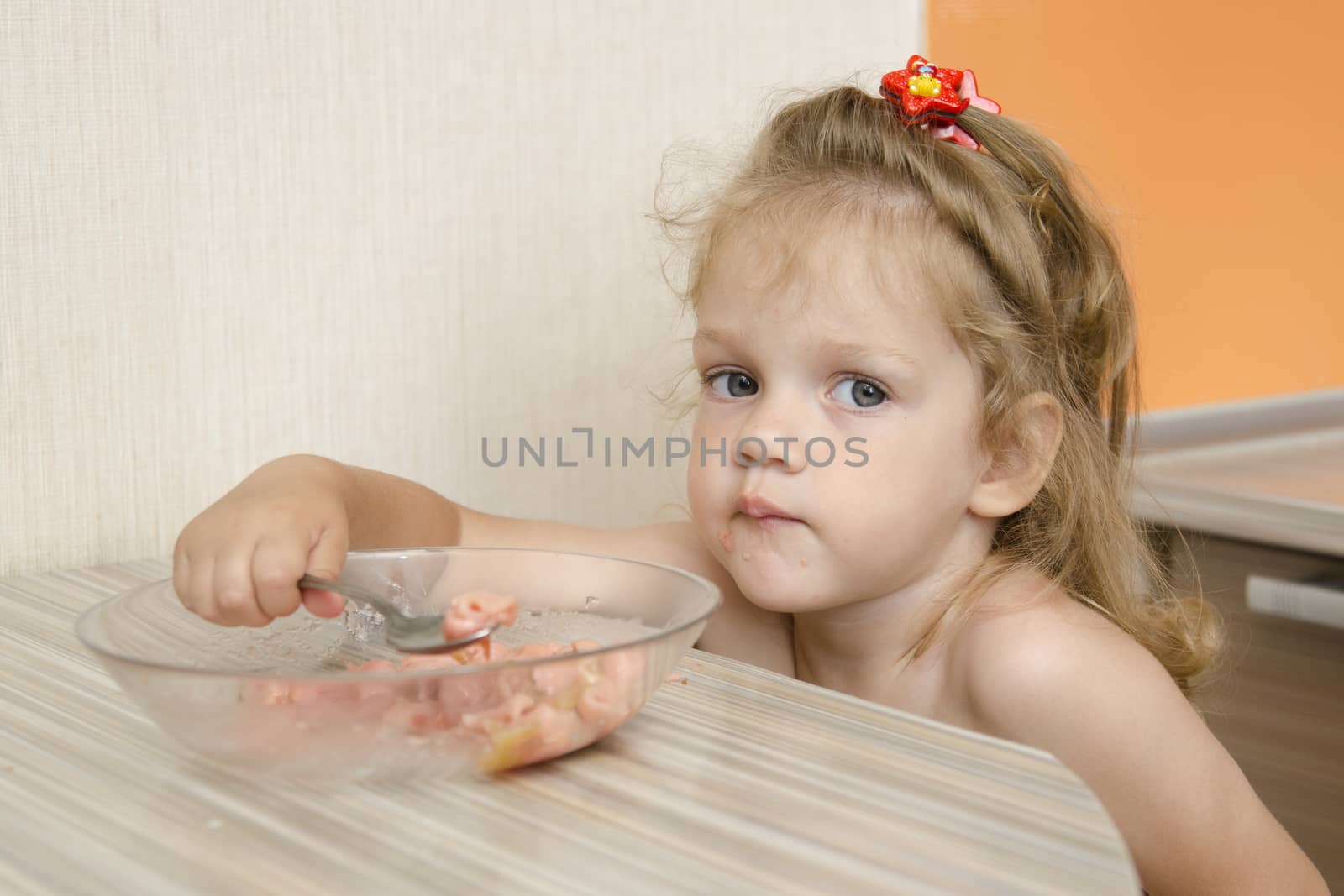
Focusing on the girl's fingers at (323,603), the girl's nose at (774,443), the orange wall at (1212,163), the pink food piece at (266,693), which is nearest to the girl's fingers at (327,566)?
the girl's fingers at (323,603)

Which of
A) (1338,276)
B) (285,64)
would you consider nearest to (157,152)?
(285,64)

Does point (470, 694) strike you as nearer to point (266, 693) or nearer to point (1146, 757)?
point (266, 693)

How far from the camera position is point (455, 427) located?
108 centimetres

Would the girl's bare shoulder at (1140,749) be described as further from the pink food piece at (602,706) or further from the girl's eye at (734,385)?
the pink food piece at (602,706)

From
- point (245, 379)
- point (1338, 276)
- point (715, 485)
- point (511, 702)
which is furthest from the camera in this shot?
point (1338, 276)

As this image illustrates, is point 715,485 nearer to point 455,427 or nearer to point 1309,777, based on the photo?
point 455,427

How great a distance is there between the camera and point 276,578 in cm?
56

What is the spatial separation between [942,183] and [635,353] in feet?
1.42

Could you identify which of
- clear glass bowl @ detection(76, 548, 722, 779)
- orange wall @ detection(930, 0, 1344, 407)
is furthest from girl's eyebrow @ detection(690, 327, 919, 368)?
orange wall @ detection(930, 0, 1344, 407)

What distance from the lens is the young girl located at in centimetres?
77

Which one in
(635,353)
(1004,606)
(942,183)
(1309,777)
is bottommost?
(1309,777)

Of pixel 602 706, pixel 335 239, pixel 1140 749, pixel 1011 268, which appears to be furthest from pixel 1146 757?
pixel 335 239

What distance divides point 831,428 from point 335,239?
0.43 m

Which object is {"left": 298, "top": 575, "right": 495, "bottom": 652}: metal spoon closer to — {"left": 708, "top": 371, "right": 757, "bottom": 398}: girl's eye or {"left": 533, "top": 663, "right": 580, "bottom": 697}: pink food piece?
{"left": 533, "top": 663, "right": 580, "bottom": 697}: pink food piece
